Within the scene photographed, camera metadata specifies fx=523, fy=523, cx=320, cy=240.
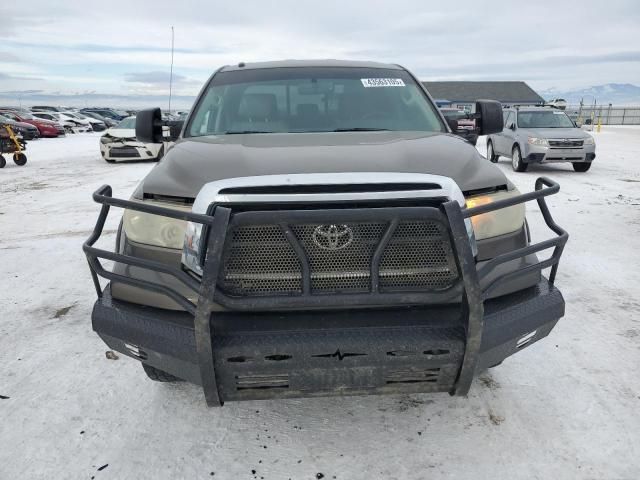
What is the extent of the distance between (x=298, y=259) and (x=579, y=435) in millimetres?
1746

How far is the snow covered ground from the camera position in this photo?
2.46 meters

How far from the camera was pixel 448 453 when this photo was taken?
8.38ft

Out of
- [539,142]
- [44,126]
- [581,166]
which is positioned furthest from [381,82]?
[44,126]

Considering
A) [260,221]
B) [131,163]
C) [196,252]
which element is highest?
[260,221]

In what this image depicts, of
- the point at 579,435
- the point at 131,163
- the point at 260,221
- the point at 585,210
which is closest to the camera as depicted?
the point at 260,221

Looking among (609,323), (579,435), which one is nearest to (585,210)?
(609,323)

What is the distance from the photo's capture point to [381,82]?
12.9 feet

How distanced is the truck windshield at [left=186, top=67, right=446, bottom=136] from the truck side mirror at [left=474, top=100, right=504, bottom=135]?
378 mm

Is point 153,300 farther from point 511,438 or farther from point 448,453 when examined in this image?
point 511,438

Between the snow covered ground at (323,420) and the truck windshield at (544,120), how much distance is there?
435 inches

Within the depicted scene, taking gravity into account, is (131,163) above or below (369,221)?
below

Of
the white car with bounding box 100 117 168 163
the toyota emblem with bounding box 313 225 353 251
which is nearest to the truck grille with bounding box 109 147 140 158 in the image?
the white car with bounding box 100 117 168 163

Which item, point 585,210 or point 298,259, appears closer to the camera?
point 298,259

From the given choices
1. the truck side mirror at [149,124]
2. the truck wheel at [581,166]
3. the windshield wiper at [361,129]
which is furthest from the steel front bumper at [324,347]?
the truck wheel at [581,166]
